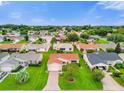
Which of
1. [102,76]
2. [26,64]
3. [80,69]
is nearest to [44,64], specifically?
[26,64]

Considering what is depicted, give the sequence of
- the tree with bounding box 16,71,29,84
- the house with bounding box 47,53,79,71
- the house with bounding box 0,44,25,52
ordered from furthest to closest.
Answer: the house with bounding box 0,44,25,52 < the house with bounding box 47,53,79,71 < the tree with bounding box 16,71,29,84

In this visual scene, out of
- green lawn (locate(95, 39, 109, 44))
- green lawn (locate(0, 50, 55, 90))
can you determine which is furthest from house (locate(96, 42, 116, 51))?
green lawn (locate(0, 50, 55, 90))

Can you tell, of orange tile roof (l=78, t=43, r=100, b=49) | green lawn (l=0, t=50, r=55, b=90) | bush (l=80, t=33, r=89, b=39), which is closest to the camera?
green lawn (l=0, t=50, r=55, b=90)

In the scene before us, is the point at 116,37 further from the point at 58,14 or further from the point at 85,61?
the point at 58,14

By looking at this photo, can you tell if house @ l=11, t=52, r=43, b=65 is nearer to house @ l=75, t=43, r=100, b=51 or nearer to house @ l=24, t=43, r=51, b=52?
house @ l=24, t=43, r=51, b=52

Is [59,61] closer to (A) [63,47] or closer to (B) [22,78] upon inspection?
(B) [22,78]

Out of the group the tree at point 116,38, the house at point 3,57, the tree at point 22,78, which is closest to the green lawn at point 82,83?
the tree at point 22,78
